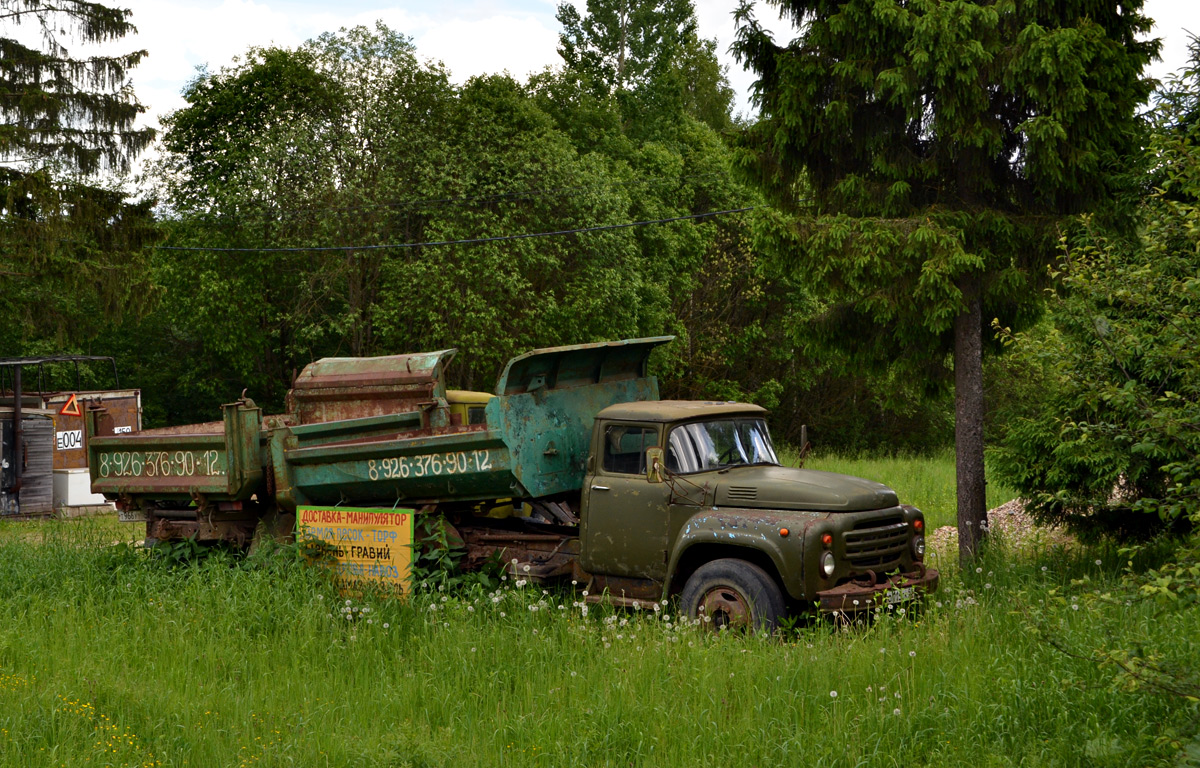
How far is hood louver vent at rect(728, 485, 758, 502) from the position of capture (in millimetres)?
8320

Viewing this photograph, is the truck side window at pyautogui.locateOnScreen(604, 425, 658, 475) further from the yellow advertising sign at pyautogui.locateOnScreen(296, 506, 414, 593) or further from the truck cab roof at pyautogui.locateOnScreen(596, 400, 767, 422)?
the yellow advertising sign at pyautogui.locateOnScreen(296, 506, 414, 593)

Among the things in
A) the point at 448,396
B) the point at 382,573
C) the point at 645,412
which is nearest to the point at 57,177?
the point at 448,396

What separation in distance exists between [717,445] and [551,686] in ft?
9.49

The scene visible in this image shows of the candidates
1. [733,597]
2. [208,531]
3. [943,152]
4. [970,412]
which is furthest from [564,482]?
[943,152]

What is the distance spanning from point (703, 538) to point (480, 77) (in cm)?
2409

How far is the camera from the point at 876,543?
817 centimetres

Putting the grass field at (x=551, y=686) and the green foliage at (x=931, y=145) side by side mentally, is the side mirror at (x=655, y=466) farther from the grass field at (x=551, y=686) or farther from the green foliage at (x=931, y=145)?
the green foliage at (x=931, y=145)

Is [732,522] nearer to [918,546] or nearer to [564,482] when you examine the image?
[918,546]

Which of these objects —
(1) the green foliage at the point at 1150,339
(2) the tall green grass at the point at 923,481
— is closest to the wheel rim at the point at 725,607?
(1) the green foliage at the point at 1150,339

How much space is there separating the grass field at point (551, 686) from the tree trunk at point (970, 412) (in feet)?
7.41

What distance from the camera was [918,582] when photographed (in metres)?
8.37

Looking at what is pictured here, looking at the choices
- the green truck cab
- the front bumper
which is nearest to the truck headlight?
the green truck cab

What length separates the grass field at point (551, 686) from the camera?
5785 millimetres

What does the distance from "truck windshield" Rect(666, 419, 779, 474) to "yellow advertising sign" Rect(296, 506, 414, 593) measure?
2458mm
